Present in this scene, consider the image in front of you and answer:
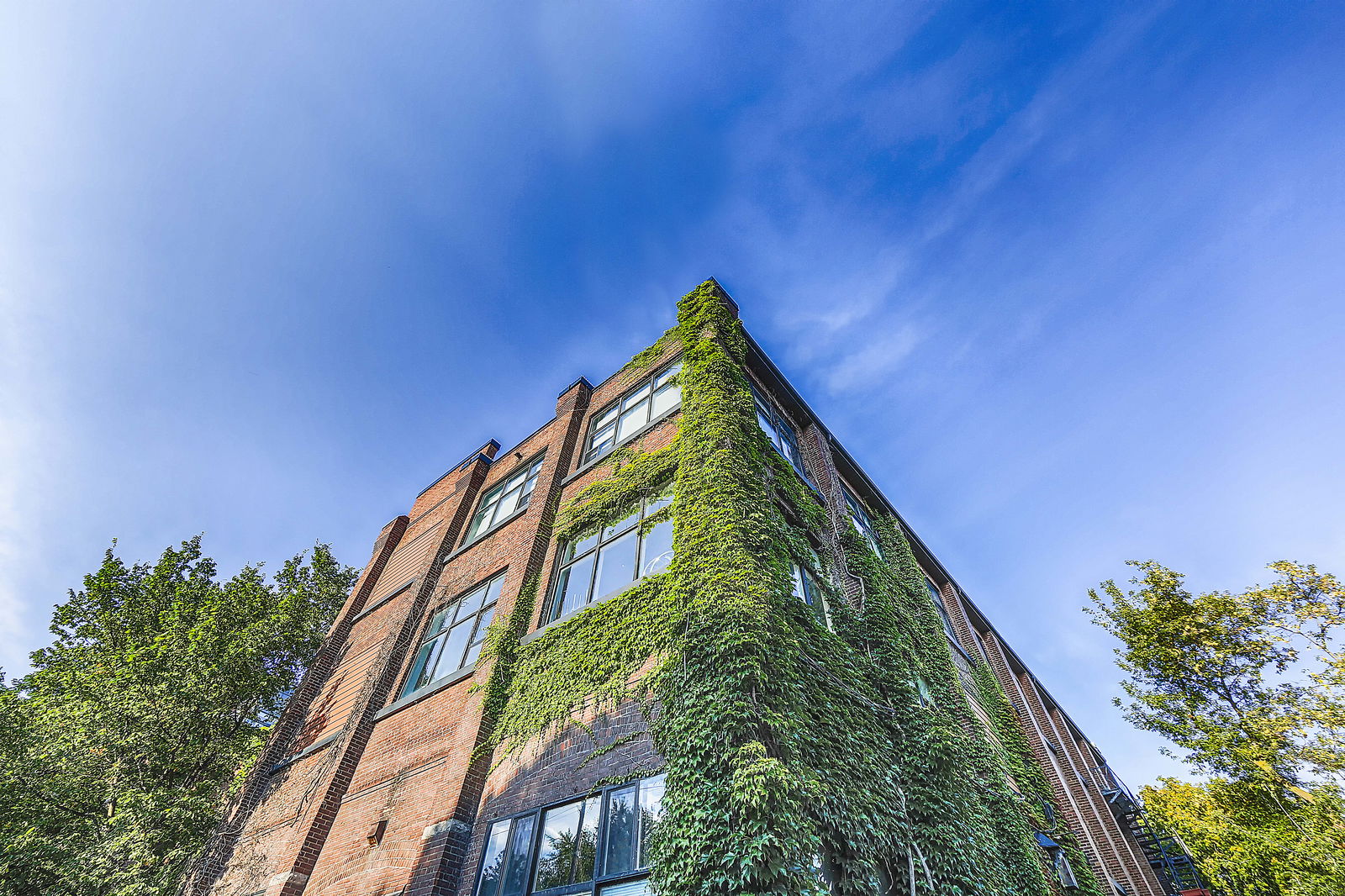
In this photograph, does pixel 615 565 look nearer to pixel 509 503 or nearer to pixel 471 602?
pixel 471 602

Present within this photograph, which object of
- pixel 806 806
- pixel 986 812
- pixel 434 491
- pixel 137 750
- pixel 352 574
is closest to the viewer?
pixel 806 806

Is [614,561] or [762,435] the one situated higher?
[762,435]

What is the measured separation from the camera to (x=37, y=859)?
12.3 meters

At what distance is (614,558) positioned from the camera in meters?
10.1

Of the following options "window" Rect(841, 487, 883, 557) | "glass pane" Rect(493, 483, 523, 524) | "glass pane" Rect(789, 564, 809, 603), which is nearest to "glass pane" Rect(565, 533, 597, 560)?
"glass pane" Rect(789, 564, 809, 603)

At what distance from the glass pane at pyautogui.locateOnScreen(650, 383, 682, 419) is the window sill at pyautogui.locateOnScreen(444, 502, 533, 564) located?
11.8 ft

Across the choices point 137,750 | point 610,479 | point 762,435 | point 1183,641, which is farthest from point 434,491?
point 1183,641

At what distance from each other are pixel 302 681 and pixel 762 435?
48.9 ft

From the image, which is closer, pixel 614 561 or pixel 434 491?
pixel 614 561

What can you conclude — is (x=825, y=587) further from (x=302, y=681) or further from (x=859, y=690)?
(x=302, y=681)

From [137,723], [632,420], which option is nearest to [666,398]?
[632,420]

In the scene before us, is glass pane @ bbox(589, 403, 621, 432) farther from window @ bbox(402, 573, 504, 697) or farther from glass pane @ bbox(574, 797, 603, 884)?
glass pane @ bbox(574, 797, 603, 884)

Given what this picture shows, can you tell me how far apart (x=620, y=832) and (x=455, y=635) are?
7.30 m

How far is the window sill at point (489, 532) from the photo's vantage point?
45.6 ft
